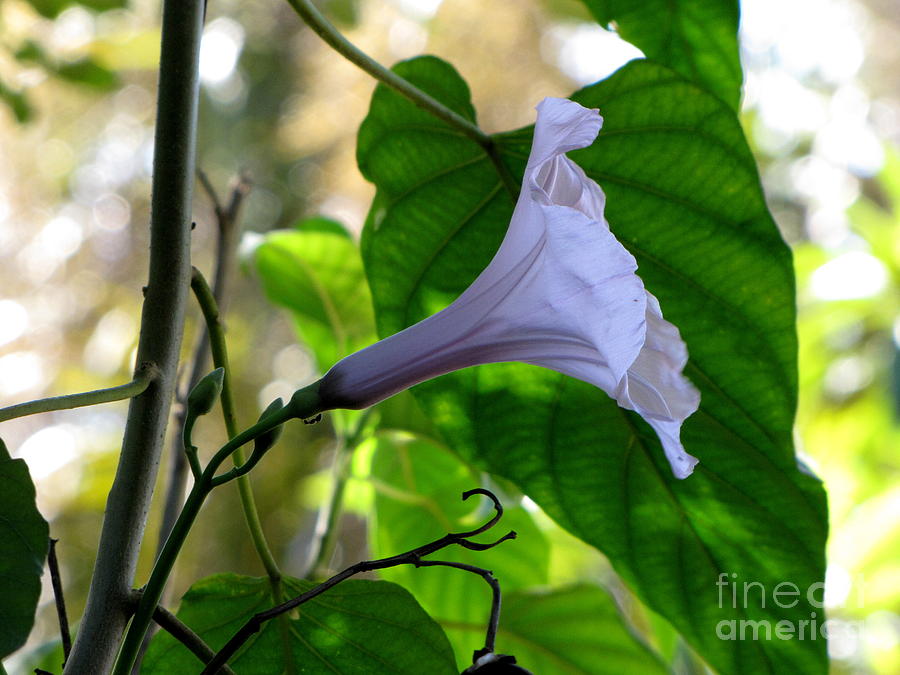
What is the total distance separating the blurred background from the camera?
1.93 metres

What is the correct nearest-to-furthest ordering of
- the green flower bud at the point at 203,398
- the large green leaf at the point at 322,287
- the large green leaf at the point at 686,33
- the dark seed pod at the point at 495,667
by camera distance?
→ the dark seed pod at the point at 495,667, the green flower bud at the point at 203,398, the large green leaf at the point at 686,33, the large green leaf at the point at 322,287

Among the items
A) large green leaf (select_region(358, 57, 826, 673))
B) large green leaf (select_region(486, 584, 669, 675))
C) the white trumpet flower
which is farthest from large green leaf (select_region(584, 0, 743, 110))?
large green leaf (select_region(486, 584, 669, 675))

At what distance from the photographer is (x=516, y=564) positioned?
3.26ft

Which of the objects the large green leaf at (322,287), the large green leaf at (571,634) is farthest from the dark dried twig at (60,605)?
the large green leaf at (322,287)

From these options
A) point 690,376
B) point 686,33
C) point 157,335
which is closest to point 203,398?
point 157,335

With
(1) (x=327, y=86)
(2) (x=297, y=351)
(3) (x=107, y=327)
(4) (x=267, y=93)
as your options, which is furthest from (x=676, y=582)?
(4) (x=267, y=93)

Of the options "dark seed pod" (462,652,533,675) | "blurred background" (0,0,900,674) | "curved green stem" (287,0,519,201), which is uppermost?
"blurred background" (0,0,900,674)

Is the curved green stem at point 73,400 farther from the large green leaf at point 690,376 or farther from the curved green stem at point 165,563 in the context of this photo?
the large green leaf at point 690,376

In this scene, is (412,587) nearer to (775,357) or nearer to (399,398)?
(399,398)

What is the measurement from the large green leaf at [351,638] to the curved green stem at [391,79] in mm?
298

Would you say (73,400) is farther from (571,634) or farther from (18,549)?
(571,634)

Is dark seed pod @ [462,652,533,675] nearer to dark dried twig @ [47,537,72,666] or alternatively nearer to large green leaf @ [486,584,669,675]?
dark dried twig @ [47,537,72,666]

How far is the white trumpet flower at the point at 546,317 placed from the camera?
0.39m

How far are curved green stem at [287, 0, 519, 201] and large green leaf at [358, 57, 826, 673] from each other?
1 centimetres
